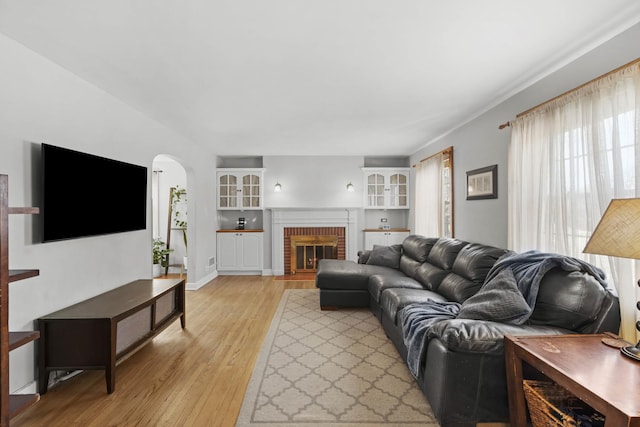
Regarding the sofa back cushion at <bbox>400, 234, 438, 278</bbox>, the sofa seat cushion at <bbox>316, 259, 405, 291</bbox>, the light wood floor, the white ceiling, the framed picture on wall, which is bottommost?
the light wood floor

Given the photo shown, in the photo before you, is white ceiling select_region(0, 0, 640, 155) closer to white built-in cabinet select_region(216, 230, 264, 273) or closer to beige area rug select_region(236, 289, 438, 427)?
beige area rug select_region(236, 289, 438, 427)

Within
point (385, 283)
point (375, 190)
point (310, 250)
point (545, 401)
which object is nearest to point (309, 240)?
point (310, 250)

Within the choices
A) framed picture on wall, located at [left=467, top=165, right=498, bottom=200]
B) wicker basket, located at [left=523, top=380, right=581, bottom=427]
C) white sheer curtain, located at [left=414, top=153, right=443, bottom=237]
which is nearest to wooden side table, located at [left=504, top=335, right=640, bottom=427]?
wicker basket, located at [left=523, top=380, right=581, bottom=427]

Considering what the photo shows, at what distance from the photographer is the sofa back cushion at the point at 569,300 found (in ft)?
6.30

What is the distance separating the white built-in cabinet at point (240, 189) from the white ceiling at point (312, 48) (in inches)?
115

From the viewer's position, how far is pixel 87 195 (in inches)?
110

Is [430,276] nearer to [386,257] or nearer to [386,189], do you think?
[386,257]

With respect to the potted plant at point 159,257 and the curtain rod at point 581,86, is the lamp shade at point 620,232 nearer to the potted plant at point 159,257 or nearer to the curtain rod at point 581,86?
the curtain rod at point 581,86

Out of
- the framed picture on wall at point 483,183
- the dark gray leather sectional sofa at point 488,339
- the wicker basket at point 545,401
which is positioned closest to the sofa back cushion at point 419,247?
the framed picture on wall at point 483,183

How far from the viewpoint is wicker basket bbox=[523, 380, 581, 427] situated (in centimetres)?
→ 158

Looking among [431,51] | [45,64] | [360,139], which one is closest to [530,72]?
[431,51]

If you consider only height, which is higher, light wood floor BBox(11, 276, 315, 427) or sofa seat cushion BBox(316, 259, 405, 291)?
sofa seat cushion BBox(316, 259, 405, 291)

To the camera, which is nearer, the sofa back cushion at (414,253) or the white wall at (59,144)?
the white wall at (59,144)

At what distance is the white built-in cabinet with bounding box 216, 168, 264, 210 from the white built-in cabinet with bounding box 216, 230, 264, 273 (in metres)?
0.57
